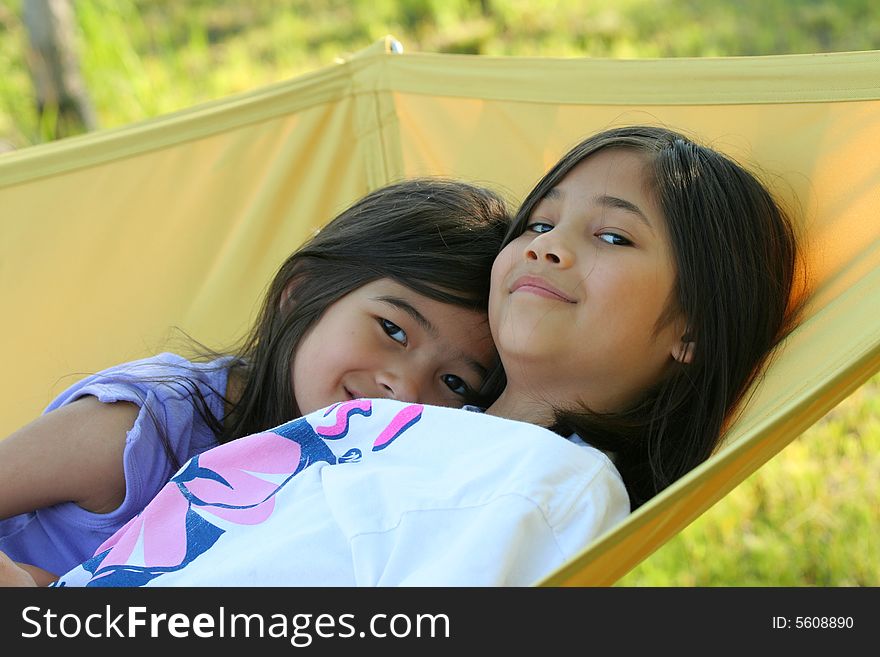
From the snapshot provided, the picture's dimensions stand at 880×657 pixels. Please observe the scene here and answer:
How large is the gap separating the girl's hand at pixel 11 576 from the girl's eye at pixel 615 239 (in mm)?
696

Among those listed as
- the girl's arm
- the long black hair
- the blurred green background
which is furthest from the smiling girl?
the blurred green background

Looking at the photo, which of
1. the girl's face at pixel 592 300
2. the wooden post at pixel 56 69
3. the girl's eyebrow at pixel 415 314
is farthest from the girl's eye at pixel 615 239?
the wooden post at pixel 56 69

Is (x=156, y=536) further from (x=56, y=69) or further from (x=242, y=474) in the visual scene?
(x=56, y=69)

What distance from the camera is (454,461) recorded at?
1.10 meters

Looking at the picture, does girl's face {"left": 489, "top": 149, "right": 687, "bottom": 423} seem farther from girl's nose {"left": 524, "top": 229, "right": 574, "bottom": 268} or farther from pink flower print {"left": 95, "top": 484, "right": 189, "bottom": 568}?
pink flower print {"left": 95, "top": 484, "right": 189, "bottom": 568}

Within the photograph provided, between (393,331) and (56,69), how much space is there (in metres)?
2.02

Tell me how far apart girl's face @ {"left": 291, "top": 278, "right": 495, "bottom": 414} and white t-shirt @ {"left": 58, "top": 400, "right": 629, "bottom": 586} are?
12 cm

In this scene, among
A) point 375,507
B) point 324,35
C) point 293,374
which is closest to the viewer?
point 375,507

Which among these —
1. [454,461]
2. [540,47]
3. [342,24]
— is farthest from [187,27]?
[454,461]

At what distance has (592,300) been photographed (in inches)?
48.3

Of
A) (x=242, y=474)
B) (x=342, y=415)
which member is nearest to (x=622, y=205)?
(x=342, y=415)

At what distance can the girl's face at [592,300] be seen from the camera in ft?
4.04

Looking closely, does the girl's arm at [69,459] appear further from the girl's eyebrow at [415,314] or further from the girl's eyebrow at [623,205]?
the girl's eyebrow at [623,205]

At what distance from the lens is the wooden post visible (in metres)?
2.99
